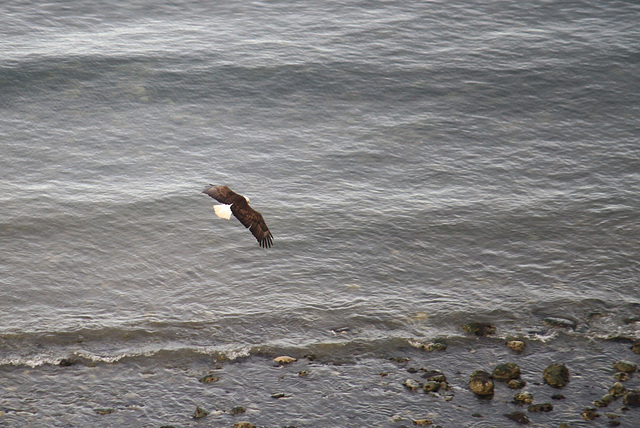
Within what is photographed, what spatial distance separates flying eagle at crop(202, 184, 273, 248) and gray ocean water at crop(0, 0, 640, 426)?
5.48ft

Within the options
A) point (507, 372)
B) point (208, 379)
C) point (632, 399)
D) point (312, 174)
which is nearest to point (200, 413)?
point (208, 379)

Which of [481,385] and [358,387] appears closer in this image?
[481,385]

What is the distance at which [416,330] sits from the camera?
44.1ft

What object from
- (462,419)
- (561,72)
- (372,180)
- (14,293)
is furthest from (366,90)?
(462,419)

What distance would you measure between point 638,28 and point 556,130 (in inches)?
315

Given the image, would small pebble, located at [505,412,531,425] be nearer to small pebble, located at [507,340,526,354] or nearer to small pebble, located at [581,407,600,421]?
small pebble, located at [581,407,600,421]

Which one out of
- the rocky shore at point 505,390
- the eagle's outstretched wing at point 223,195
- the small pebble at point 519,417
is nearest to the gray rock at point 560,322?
the rocky shore at point 505,390

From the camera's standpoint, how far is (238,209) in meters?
13.1

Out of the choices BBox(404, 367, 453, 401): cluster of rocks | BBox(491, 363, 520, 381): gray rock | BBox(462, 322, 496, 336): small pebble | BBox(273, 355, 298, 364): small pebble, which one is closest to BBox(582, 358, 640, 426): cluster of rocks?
BBox(491, 363, 520, 381): gray rock

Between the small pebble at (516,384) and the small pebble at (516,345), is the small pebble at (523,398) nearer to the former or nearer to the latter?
the small pebble at (516,384)

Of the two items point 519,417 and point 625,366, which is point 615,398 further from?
point 519,417

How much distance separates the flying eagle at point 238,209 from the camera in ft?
41.8

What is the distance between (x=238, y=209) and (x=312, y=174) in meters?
7.10

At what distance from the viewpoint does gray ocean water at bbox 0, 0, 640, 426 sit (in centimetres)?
1385
